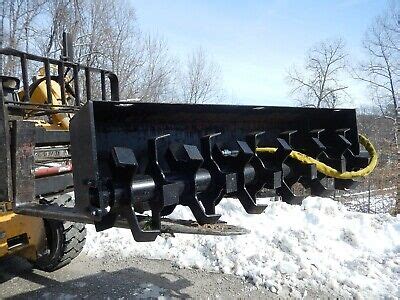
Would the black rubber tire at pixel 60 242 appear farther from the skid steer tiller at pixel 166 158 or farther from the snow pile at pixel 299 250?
the snow pile at pixel 299 250

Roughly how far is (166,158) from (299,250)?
326cm

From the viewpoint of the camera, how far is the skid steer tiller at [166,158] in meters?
2.09

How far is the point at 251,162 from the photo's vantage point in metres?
2.97

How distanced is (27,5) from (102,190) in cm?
2498

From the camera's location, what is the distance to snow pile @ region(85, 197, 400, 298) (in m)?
4.36

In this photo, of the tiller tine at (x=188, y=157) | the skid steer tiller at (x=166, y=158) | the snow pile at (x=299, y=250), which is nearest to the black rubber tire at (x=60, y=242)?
the skid steer tiller at (x=166, y=158)

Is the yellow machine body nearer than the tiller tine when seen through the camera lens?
No

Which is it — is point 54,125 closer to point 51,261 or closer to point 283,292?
point 51,261

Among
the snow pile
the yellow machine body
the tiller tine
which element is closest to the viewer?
the tiller tine

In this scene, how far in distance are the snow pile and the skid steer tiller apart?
1359 millimetres

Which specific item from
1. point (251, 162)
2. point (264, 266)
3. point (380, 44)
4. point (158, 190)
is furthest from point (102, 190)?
point (380, 44)

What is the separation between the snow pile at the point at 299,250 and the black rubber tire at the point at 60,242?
826 mm

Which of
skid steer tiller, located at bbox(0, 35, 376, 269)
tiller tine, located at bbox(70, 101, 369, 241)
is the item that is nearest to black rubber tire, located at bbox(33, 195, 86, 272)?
skid steer tiller, located at bbox(0, 35, 376, 269)

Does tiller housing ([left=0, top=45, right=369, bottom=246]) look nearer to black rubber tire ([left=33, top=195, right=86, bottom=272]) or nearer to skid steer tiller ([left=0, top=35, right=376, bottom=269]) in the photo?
skid steer tiller ([left=0, top=35, right=376, bottom=269])
